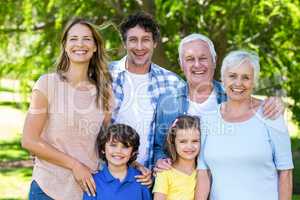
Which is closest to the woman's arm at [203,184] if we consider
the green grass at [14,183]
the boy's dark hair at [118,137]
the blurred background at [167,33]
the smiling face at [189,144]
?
the smiling face at [189,144]

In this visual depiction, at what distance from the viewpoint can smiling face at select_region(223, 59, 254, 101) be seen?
124 inches

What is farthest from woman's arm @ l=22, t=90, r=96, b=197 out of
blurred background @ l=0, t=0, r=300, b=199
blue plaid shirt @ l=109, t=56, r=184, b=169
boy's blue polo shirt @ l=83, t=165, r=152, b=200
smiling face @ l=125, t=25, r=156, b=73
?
blurred background @ l=0, t=0, r=300, b=199

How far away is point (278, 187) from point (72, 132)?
117 cm

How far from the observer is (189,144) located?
3361mm

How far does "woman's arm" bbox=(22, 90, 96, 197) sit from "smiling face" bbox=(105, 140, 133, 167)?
0.60ft

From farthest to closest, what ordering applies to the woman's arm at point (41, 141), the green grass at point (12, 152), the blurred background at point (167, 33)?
the green grass at point (12, 152) → the blurred background at point (167, 33) → the woman's arm at point (41, 141)

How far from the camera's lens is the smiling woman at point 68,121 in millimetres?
3266

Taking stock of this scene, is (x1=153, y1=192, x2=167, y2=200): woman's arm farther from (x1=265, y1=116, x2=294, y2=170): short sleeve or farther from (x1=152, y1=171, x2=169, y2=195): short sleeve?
(x1=265, y1=116, x2=294, y2=170): short sleeve

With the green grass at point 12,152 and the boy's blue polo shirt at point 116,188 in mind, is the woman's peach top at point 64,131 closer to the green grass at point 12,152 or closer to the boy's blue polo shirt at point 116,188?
the boy's blue polo shirt at point 116,188

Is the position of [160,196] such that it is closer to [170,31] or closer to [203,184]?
[203,184]

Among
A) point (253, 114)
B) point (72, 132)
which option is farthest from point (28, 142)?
point (253, 114)

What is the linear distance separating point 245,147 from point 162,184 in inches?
21.7

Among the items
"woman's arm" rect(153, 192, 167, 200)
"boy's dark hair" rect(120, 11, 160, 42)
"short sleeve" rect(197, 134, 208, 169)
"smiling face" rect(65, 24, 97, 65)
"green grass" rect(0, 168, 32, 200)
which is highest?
"boy's dark hair" rect(120, 11, 160, 42)

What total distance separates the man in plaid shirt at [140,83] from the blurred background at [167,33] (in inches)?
124
